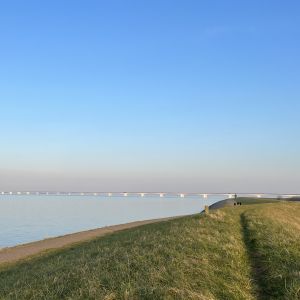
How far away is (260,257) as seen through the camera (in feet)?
61.7

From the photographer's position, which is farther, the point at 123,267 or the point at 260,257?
the point at 260,257

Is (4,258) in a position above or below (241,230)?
below

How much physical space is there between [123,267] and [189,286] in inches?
127

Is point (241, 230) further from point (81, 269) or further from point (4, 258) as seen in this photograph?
point (4, 258)

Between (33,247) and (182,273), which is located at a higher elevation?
(182,273)

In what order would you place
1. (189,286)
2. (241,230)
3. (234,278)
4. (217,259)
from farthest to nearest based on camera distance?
1. (241,230)
2. (217,259)
3. (234,278)
4. (189,286)

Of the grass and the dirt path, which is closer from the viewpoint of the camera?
the grass

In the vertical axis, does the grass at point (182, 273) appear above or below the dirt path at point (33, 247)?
above

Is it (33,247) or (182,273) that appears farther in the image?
(33,247)

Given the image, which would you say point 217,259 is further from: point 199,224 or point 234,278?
point 199,224

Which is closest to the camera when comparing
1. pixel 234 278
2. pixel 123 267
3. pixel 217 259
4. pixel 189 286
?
pixel 189 286

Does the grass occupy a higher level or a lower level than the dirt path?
higher

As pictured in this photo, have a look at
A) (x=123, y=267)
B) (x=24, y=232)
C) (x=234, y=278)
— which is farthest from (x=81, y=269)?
(x=24, y=232)

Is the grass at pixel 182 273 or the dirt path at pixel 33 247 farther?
the dirt path at pixel 33 247
